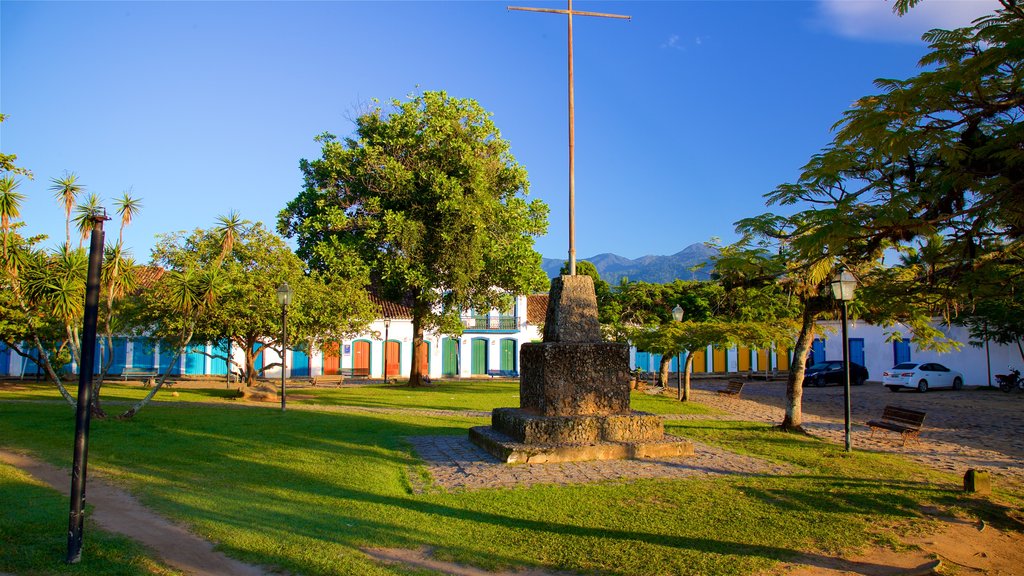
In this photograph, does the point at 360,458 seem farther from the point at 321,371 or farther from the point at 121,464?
the point at 321,371

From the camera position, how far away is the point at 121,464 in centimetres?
852

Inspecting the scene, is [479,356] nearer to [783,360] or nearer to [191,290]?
[783,360]

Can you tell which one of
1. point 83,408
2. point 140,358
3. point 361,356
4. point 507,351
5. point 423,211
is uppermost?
point 423,211

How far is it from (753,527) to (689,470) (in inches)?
99.7

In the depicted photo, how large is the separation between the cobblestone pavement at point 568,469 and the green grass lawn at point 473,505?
32 centimetres

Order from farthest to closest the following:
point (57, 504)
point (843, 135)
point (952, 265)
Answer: point (952, 265), point (57, 504), point (843, 135)

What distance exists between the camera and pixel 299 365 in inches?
1373

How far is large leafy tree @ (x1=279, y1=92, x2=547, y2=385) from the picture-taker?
2197cm

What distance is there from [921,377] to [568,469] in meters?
25.0

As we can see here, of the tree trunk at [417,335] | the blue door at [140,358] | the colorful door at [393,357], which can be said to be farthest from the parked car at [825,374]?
the blue door at [140,358]

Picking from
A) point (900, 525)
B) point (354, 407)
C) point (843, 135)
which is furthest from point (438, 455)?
point (354, 407)

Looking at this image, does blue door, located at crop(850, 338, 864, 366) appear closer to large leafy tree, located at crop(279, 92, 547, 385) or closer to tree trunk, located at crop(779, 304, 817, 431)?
large leafy tree, located at crop(279, 92, 547, 385)

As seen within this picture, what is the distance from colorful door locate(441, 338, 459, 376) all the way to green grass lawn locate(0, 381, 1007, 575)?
2565 centimetres

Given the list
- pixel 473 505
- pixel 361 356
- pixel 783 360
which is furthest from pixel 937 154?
pixel 783 360
